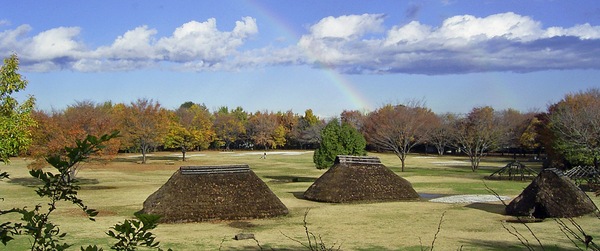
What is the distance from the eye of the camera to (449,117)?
10681 centimetres

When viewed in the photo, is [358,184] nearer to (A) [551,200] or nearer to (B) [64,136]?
(A) [551,200]

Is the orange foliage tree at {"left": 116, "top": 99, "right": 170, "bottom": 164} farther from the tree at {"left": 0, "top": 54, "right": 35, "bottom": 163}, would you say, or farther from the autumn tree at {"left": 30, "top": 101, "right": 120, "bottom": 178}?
the tree at {"left": 0, "top": 54, "right": 35, "bottom": 163}

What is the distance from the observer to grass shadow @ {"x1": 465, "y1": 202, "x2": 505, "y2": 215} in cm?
2308

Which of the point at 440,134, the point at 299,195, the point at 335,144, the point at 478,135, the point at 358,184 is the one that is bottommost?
the point at 299,195

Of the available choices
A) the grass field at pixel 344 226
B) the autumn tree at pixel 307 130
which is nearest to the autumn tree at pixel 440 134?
the autumn tree at pixel 307 130

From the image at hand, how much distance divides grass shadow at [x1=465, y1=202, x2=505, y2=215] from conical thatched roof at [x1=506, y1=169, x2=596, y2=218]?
3.02 ft

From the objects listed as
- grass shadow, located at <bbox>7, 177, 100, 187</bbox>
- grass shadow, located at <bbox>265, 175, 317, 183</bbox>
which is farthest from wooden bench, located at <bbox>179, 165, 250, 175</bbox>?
grass shadow, located at <bbox>7, 177, 100, 187</bbox>

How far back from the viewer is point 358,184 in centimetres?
2720

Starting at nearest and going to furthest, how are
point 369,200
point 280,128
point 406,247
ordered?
point 406,247 < point 369,200 < point 280,128

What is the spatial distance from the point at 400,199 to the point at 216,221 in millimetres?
10492

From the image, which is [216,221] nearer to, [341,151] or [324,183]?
[324,183]

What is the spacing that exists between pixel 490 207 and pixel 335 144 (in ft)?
46.1

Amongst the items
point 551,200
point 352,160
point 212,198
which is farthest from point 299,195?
point 551,200

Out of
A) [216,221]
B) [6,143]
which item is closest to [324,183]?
[216,221]
